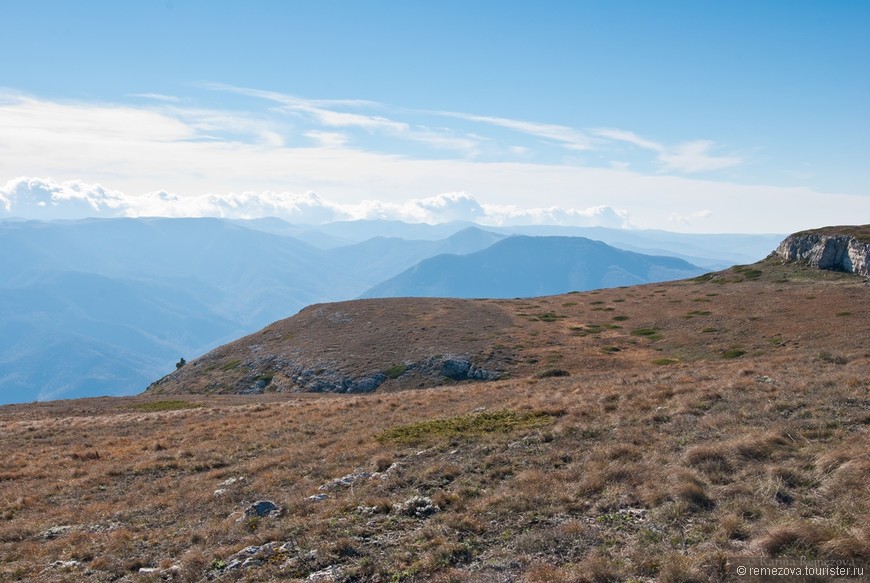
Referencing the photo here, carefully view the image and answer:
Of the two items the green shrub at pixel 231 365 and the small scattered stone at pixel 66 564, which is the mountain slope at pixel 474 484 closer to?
the small scattered stone at pixel 66 564

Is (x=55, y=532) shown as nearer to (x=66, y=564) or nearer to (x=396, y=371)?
(x=66, y=564)

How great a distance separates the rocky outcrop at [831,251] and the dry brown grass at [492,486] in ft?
171

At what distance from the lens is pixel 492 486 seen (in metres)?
13.9

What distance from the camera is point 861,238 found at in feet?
230

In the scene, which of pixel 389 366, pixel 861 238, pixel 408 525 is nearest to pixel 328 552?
pixel 408 525

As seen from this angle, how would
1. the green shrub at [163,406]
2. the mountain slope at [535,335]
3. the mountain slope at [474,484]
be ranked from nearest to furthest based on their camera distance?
the mountain slope at [474,484]
the green shrub at [163,406]
the mountain slope at [535,335]

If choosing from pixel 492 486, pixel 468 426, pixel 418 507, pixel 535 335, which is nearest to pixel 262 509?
pixel 418 507

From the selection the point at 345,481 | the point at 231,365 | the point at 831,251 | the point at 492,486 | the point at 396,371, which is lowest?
the point at 231,365

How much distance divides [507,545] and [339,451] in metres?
10.4

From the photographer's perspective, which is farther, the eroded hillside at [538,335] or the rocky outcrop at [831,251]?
the rocky outcrop at [831,251]

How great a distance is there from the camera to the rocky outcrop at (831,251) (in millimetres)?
67812

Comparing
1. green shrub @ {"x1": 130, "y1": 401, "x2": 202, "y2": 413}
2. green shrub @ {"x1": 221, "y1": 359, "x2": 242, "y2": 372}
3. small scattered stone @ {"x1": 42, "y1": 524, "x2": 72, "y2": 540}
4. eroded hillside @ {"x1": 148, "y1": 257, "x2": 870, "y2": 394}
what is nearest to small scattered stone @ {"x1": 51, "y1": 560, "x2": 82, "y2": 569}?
small scattered stone @ {"x1": 42, "y1": 524, "x2": 72, "y2": 540}

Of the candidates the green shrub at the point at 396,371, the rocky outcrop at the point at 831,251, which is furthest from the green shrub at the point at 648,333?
the rocky outcrop at the point at 831,251

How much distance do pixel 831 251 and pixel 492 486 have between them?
78.3m
